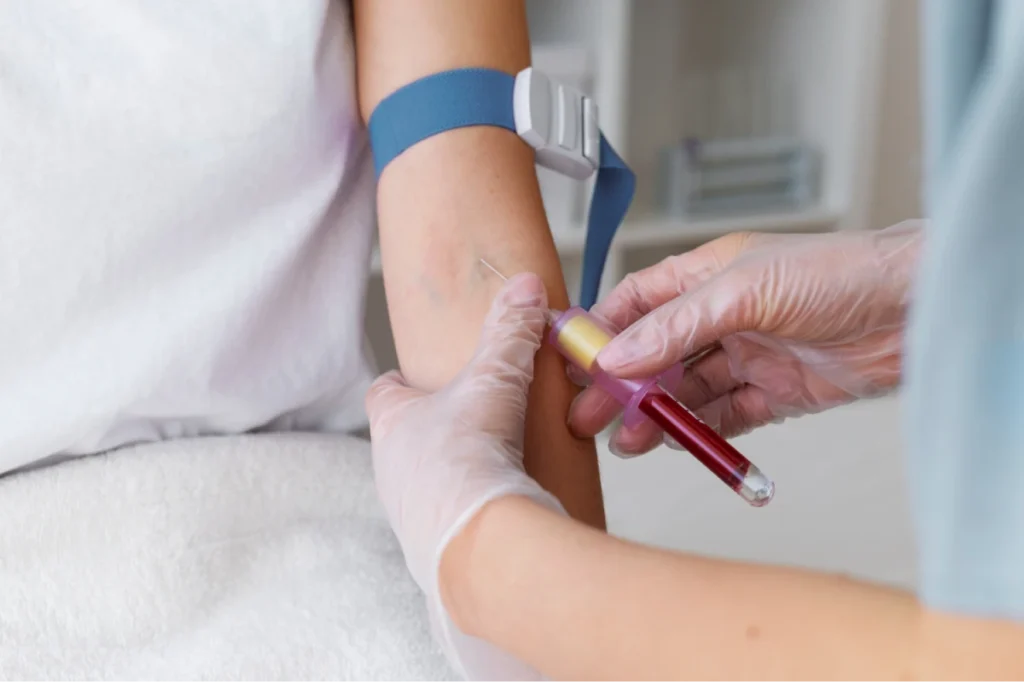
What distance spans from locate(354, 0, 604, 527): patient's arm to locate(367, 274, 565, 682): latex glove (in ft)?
0.15

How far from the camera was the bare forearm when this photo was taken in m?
0.39

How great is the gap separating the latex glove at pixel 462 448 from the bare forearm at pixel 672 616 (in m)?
0.03

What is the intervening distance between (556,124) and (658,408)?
0.29 m

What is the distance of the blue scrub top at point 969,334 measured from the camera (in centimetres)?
32

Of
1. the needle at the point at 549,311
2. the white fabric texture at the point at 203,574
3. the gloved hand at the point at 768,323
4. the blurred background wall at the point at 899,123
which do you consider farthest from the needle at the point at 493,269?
the blurred background wall at the point at 899,123

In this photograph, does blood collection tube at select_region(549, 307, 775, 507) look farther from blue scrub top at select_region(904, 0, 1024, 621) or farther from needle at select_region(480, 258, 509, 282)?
blue scrub top at select_region(904, 0, 1024, 621)

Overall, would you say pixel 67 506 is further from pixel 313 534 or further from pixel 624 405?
pixel 624 405

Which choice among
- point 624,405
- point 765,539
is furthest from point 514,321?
point 765,539

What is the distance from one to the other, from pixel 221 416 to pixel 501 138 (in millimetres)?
338

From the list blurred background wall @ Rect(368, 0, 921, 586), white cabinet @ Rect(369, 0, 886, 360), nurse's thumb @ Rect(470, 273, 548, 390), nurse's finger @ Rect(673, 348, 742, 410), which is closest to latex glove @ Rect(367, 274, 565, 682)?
nurse's thumb @ Rect(470, 273, 548, 390)

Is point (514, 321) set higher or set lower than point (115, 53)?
lower

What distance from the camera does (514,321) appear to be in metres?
0.73

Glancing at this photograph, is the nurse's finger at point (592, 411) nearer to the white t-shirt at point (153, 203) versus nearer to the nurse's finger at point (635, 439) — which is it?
the nurse's finger at point (635, 439)

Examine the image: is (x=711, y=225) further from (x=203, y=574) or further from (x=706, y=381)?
(x=203, y=574)
